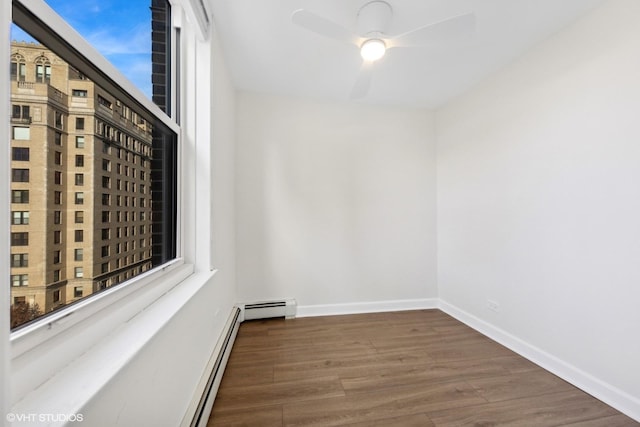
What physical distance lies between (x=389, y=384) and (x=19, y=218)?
1.93 metres

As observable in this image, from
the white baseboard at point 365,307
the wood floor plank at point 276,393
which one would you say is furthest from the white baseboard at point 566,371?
the wood floor plank at point 276,393

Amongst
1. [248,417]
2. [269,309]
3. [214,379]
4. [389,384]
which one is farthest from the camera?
[269,309]

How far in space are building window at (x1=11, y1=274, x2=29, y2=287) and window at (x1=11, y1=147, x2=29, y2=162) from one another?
0.92ft

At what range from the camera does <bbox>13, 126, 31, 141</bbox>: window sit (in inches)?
23.1

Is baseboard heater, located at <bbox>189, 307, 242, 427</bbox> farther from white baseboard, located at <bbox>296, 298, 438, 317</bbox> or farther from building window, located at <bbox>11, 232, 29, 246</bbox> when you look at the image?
building window, located at <bbox>11, 232, 29, 246</bbox>

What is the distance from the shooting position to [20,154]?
60 cm

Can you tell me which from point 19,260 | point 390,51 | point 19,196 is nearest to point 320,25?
point 390,51

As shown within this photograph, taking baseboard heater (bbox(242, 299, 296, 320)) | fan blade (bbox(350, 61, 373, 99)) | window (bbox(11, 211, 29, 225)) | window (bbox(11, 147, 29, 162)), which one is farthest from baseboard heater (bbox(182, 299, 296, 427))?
fan blade (bbox(350, 61, 373, 99))

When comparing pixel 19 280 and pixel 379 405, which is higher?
pixel 19 280

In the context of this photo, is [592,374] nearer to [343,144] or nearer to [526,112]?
[526,112]

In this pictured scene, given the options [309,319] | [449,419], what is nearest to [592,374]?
[449,419]

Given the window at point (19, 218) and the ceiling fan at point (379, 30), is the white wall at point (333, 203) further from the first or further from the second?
the window at point (19, 218)

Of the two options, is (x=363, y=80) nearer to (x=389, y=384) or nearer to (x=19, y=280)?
(x=19, y=280)

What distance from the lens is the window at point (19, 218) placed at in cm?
58
